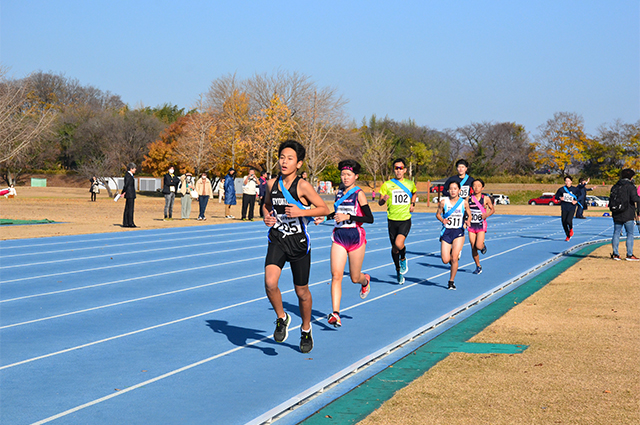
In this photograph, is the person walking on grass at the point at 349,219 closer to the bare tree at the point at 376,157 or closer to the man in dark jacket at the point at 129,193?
the man in dark jacket at the point at 129,193

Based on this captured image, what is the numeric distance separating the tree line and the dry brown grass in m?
25.8

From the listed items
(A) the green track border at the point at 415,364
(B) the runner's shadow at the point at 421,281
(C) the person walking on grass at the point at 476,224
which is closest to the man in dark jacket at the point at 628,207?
(C) the person walking on grass at the point at 476,224

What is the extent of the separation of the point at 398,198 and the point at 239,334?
4.10m

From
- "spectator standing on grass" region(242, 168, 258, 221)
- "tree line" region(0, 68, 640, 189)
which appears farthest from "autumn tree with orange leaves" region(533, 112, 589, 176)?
"spectator standing on grass" region(242, 168, 258, 221)

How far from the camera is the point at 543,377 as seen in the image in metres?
5.55

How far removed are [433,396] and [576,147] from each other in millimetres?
84302

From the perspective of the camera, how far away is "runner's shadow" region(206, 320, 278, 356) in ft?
22.2

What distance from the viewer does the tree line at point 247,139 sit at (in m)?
55.8

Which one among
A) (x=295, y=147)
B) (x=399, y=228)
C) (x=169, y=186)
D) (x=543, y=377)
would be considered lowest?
(x=543, y=377)

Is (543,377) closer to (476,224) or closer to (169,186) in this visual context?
(476,224)

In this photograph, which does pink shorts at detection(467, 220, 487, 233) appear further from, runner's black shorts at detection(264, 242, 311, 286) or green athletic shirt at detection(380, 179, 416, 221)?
runner's black shorts at detection(264, 242, 311, 286)

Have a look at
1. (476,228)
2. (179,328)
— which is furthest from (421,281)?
Result: (179,328)

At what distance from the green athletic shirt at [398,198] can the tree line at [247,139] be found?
2252 cm

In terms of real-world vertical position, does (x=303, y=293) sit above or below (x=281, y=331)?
above
